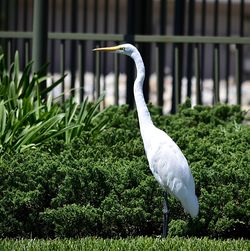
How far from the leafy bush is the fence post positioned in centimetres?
23

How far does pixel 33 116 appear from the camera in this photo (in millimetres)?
9539

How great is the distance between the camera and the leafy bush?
907 cm

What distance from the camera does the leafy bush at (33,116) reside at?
357 inches

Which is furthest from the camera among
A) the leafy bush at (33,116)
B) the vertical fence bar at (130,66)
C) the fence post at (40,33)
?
the vertical fence bar at (130,66)

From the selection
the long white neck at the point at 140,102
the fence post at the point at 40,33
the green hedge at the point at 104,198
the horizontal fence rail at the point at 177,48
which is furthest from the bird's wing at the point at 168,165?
the horizontal fence rail at the point at 177,48

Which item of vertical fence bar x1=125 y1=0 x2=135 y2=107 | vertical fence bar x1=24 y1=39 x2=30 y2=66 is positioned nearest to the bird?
vertical fence bar x1=125 y1=0 x2=135 y2=107

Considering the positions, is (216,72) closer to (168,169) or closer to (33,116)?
(33,116)

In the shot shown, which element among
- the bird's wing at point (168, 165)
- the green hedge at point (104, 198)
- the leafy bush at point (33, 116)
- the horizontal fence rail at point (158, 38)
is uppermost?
the horizontal fence rail at point (158, 38)

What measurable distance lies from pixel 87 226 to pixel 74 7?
5582 millimetres

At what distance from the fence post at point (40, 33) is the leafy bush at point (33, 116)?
0.76 feet

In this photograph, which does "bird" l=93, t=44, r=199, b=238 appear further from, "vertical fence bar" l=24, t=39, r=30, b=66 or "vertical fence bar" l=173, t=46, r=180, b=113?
"vertical fence bar" l=24, t=39, r=30, b=66

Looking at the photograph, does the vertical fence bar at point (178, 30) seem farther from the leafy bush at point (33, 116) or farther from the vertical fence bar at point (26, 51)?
the vertical fence bar at point (26, 51)

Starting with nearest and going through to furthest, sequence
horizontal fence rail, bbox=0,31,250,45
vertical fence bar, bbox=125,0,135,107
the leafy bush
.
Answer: the leafy bush → horizontal fence rail, bbox=0,31,250,45 → vertical fence bar, bbox=125,0,135,107

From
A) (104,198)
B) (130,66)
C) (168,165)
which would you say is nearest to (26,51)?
(130,66)
